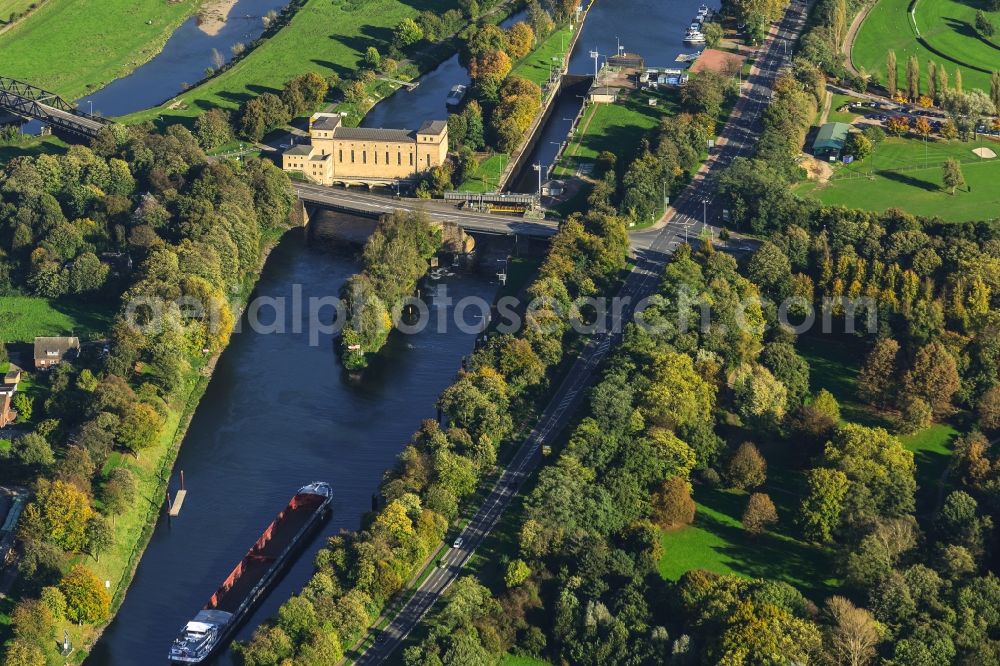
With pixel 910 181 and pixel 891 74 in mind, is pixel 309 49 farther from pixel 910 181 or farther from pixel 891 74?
pixel 910 181

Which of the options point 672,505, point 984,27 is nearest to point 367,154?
point 672,505

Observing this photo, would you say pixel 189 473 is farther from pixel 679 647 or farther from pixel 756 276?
pixel 756 276

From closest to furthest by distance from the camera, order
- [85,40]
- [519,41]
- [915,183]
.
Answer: [915,183]
[519,41]
[85,40]

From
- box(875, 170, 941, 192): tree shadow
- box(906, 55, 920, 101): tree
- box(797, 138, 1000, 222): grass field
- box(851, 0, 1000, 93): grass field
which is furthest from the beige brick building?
box(851, 0, 1000, 93): grass field

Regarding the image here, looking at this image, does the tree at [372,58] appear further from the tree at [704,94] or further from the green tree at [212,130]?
the tree at [704,94]

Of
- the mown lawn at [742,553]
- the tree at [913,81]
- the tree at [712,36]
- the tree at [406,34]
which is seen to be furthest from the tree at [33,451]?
the tree at [712,36]
